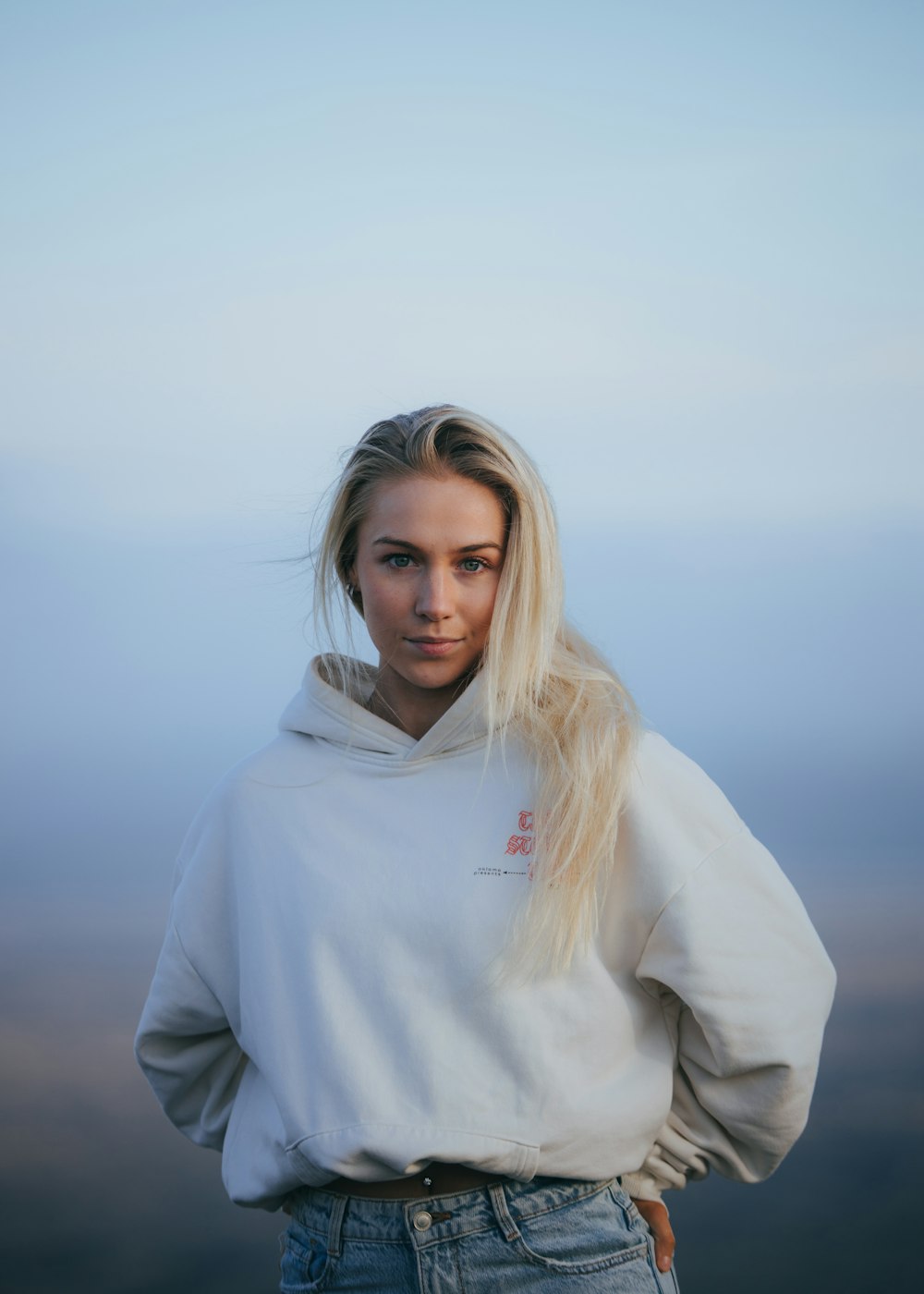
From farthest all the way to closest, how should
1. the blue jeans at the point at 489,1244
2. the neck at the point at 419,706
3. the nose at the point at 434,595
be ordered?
the neck at the point at 419,706, the nose at the point at 434,595, the blue jeans at the point at 489,1244

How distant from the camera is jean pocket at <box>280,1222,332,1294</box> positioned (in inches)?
74.6

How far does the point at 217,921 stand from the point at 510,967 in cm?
55

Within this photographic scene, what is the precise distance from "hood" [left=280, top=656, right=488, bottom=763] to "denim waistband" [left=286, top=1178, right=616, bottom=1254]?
64 cm

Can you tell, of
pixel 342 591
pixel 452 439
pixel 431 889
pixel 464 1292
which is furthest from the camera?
pixel 342 591

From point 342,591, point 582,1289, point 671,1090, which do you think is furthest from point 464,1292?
point 342,591

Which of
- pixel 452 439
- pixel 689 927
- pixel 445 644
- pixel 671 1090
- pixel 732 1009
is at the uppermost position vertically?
pixel 452 439

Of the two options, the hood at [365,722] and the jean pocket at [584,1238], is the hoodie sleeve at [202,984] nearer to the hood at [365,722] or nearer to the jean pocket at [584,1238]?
the hood at [365,722]

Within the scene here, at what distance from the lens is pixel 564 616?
7.13 ft

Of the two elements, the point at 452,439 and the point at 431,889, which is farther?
the point at 452,439

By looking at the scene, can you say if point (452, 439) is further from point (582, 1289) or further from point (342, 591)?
point (582, 1289)

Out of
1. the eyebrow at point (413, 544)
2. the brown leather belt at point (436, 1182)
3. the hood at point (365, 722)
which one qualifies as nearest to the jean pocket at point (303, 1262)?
the brown leather belt at point (436, 1182)

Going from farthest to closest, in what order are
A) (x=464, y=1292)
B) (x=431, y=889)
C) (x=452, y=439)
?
(x=452, y=439) → (x=431, y=889) → (x=464, y=1292)

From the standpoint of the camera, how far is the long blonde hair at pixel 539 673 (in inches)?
74.3

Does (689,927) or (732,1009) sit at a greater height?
(689,927)
